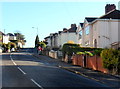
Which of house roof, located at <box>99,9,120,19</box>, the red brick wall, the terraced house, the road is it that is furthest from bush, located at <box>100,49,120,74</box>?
house roof, located at <box>99,9,120,19</box>

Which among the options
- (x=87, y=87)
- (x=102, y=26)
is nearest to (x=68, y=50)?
(x=102, y=26)

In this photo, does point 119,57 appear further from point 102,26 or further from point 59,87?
point 102,26

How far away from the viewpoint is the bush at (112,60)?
20.7 m

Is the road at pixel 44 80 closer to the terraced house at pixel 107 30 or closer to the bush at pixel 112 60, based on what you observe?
the bush at pixel 112 60

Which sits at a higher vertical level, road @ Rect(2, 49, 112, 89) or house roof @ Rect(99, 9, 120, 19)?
house roof @ Rect(99, 9, 120, 19)

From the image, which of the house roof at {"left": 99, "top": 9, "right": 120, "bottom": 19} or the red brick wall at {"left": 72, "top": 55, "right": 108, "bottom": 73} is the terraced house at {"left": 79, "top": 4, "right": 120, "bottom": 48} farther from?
the red brick wall at {"left": 72, "top": 55, "right": 108, "bottom": 73}

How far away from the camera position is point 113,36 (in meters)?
43.7

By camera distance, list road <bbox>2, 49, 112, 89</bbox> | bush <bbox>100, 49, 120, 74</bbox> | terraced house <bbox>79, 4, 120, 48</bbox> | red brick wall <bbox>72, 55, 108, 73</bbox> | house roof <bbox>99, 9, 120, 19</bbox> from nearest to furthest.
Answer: road <bbox>2, 49, 112, 89</bbox>, bush <bbox>100, 49, 120, 74</bbox>, red brick wall <bbox>72, 55, 108, 73</bbox>, terraced house <bbox>79, 4, 120, 48</bbox>, house roof <bbox>99, 9, 120, 19</bbox>

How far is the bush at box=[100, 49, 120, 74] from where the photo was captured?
2067 cm

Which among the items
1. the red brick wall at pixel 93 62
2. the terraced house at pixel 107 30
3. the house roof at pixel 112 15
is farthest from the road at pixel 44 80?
the house roof at pixel 112 15

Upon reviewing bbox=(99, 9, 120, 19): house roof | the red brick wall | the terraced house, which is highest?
bbox=(99, 9, 120, 19): house roof

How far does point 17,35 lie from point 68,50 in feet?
412

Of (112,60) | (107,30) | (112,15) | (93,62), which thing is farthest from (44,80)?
(112,15)

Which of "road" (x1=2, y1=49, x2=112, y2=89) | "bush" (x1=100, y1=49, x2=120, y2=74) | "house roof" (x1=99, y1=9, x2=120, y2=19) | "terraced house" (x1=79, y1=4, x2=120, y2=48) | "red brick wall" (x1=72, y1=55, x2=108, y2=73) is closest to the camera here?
"road" (x1=2, y1=49, x2=112, y2=89)
